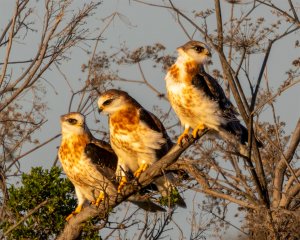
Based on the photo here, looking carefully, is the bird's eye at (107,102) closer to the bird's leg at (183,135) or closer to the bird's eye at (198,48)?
the bird's leg at (183,135)

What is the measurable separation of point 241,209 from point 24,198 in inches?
140

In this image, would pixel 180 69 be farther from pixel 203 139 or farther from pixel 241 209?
pixel 241 209

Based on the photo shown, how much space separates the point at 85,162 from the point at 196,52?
1.88 m

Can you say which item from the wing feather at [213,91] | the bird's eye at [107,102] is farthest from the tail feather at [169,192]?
the bird's eye at [107,102]

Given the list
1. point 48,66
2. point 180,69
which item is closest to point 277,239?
point 180,69

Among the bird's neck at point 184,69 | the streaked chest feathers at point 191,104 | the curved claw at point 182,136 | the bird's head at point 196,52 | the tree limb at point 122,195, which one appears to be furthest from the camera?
the bird's head at point 196,52

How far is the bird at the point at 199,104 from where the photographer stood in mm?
11516

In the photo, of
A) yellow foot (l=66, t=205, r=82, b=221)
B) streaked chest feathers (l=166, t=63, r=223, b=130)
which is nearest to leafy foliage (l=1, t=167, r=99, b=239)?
yellow foot (l=66, t=205, r=82, b=221)

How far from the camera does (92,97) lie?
14312mm

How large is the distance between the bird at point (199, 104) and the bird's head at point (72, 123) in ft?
4.05

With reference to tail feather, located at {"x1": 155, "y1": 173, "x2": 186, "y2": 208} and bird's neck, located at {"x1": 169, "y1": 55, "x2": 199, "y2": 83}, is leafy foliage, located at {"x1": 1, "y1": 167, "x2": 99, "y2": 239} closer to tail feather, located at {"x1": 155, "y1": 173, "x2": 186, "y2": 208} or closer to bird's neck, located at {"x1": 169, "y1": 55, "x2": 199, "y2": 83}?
tail feather, located at {"x1": 155, "y1": 173, "x2": 186, "y2": 208}

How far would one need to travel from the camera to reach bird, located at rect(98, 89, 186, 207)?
11.4 m

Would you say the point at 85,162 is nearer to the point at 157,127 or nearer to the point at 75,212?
the point at 75,212

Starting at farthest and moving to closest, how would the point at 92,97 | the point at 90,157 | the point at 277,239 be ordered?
the point at 92,97 → the point at 90,157 → the point at 277,239
